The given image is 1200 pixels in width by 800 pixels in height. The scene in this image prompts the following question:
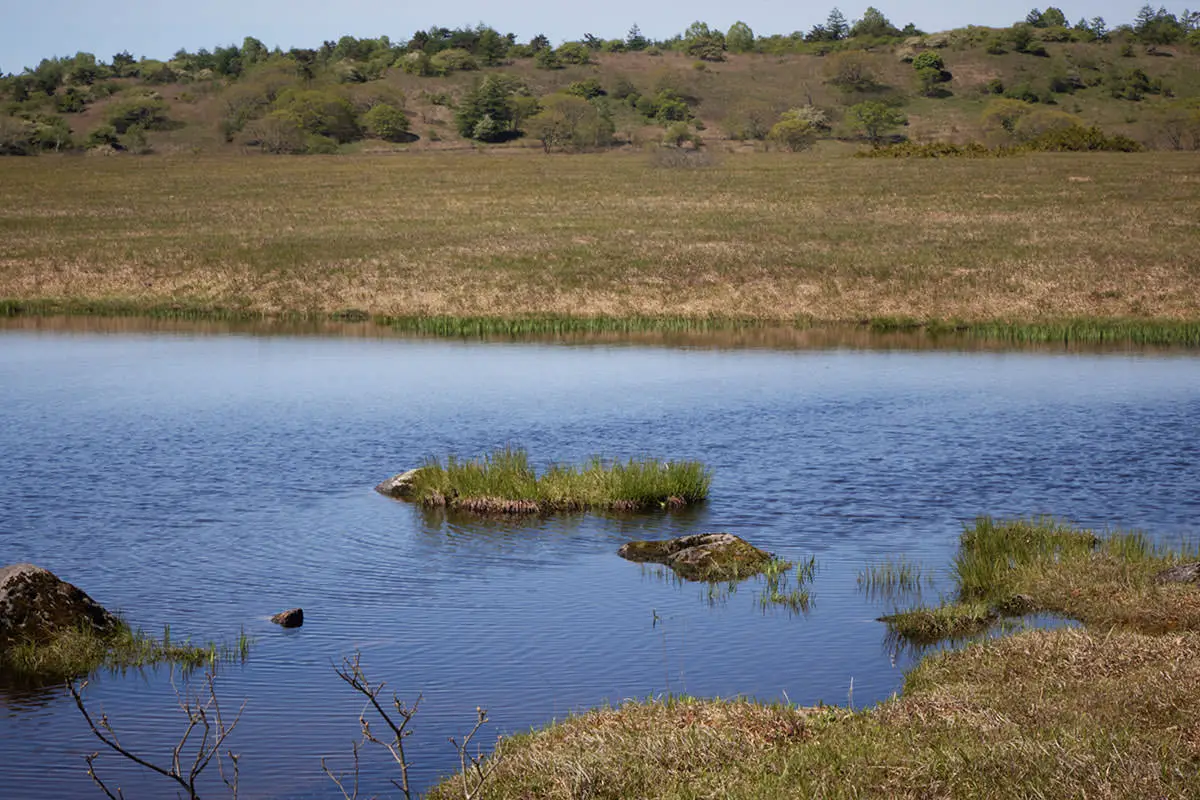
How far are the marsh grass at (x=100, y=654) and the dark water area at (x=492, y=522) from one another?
0.33m

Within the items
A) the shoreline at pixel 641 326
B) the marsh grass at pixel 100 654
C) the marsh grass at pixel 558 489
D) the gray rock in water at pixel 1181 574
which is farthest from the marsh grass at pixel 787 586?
the shoreline at pixel 641 326

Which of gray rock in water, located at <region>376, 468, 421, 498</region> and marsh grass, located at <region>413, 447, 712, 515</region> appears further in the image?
gray rock in water, located at <region>376, 468, 421, 498</region>

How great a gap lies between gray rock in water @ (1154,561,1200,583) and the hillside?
115231 mm

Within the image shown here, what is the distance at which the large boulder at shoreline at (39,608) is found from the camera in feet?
46.6

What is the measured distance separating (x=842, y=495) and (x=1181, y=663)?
1152 cm

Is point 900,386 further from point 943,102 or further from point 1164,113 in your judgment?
point 943,102

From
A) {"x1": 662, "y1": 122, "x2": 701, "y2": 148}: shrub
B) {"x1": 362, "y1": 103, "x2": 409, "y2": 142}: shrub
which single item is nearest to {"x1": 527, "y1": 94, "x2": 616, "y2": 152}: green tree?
{"x1": 662, "y1": 122, "x2": 701, "y2": 148}: shrub

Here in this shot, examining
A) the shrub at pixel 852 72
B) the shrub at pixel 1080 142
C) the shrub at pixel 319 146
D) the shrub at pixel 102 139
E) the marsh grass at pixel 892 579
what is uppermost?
the shrub at pixel 852 72

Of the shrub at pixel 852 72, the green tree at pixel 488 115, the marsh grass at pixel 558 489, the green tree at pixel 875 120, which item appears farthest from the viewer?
the shrub at pixel 852 72

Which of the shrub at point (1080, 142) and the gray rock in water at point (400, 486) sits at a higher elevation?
the shrub at point (1080, 142)

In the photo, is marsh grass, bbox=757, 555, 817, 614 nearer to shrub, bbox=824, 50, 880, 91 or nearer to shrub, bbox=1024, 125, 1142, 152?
shrub, bbox=1024, 125, 1142, 152

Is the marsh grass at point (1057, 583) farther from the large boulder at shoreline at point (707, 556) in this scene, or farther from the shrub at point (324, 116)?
the shrub at point (324, 116)

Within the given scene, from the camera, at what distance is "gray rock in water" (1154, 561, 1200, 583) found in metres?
15.3

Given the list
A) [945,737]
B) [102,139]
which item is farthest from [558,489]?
[102,139]
